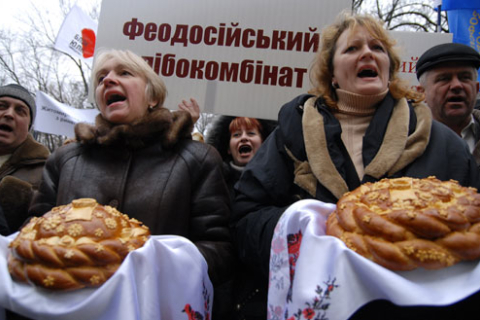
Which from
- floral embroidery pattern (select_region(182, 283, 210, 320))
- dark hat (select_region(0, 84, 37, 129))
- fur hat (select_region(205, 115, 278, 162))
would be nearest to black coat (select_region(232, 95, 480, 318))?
floral embroidery pattern (select_region(182, 283, 210, 320))

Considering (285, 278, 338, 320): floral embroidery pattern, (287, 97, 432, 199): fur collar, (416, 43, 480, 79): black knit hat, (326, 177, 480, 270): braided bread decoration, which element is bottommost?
(285, 278, 338, 320): floral embroidery pattern

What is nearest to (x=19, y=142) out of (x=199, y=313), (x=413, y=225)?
(x=199, y=313)

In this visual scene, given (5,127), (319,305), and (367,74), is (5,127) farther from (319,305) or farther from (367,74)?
(319,305)

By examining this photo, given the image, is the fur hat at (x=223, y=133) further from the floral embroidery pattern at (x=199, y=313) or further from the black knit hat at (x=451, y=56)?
the floral embroidery pattern at (x=199, y=313)

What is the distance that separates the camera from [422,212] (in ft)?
4.23

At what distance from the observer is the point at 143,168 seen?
2125mm

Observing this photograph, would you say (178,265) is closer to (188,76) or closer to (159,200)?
(159,200)

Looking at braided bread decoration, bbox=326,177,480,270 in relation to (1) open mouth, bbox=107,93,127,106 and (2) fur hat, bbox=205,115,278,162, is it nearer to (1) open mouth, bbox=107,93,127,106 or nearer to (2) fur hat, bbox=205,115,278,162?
(1) open mouth, bbox=107,93,127,106

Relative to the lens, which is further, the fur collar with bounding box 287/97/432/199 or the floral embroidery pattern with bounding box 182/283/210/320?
the fur collar with bounding box 287/97/432/199

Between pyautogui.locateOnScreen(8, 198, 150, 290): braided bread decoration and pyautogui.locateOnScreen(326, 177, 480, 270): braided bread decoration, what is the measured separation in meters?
0.70

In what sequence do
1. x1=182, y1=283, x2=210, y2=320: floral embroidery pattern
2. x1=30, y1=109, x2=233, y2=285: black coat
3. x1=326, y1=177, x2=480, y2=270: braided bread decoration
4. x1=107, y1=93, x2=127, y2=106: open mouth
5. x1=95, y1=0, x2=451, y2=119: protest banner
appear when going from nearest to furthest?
x1=326, y1=177, x2=480, y2=270: braided bread decoration
x1=182, y1=283, x2=210, y2=320: floral embroidery pattern
x1=30, y1=109, x2=233, y2=285: black coat
x1=107, y1=93, x2=127, y2=106: open mouth
x1=95, y1=0, x2=451, y2=119: protest banner

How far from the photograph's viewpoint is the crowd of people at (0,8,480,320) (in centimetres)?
179

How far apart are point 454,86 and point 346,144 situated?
1414 mm

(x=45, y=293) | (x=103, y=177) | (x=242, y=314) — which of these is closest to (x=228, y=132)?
(x=103, y=177)
